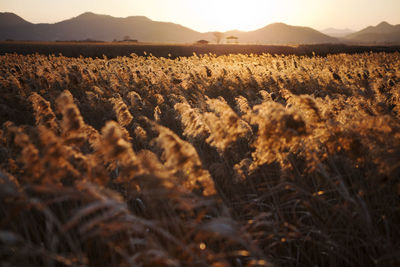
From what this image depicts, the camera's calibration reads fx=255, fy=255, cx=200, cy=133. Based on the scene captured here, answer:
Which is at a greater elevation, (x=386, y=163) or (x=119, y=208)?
(x=386, y=163)

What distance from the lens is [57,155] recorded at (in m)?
1.84

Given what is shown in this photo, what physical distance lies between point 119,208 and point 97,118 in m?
7.34

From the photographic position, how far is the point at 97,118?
820cm

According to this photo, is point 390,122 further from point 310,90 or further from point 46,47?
point 46,47

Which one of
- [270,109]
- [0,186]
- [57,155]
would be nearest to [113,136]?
[57,155]

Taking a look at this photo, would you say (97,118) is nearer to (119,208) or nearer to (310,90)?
(119,208)

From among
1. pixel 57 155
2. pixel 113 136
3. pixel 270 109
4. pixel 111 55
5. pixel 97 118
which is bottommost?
pixel 97 118

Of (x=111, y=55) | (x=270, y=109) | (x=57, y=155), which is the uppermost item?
(x=111, y=55)

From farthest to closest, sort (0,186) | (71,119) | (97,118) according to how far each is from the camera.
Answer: (97,118), (71,119), (0,186)

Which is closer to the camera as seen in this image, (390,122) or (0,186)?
(0,186)

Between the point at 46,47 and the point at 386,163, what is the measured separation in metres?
52.0

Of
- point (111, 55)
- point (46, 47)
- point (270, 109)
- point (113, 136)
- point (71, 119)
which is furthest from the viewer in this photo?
point (46, 47)

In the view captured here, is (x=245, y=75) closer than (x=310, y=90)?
No

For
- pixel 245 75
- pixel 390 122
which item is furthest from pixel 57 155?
pixel 245 75
